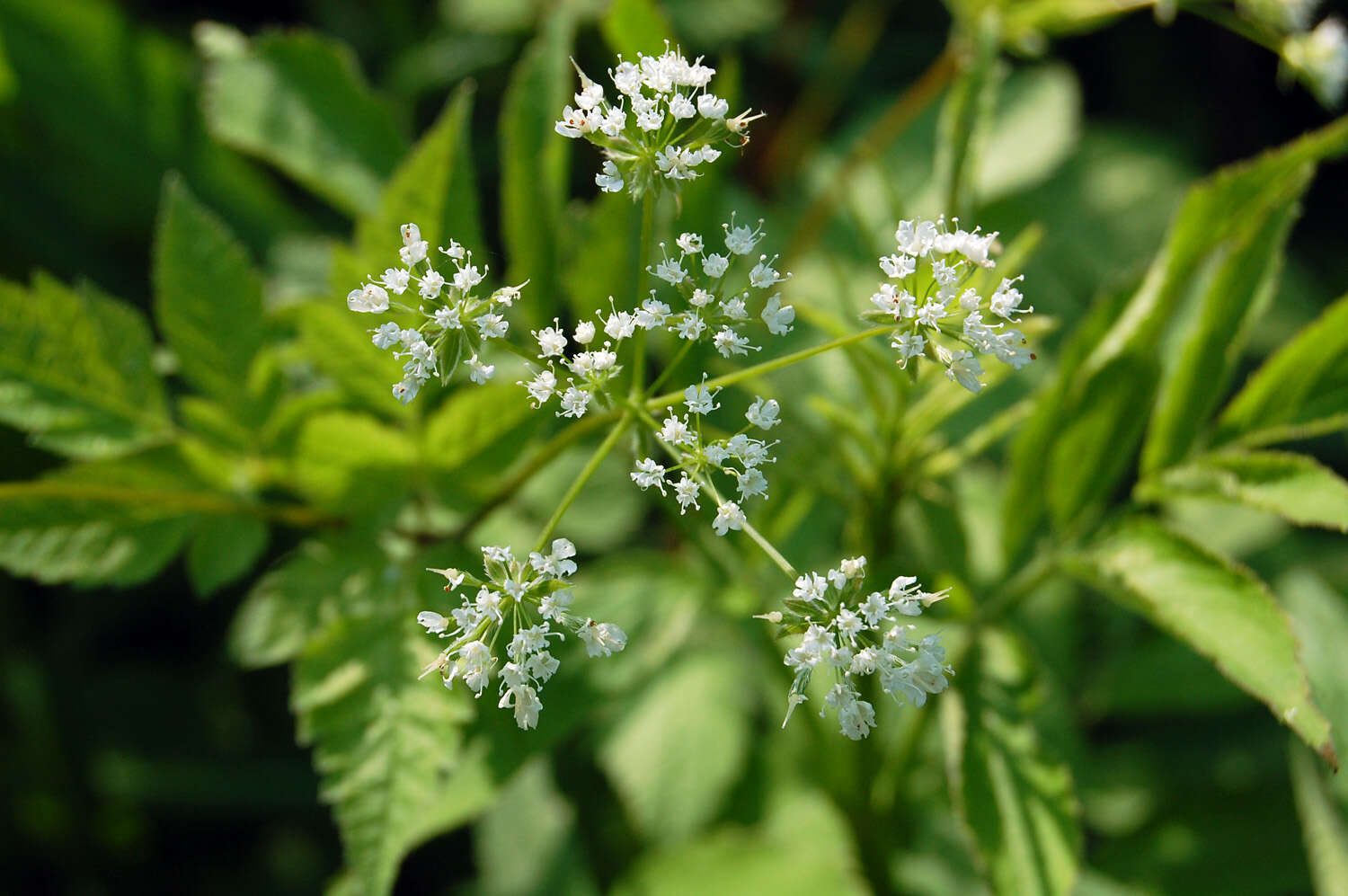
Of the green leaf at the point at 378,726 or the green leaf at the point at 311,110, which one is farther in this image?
the green leaf at the point at 311,110

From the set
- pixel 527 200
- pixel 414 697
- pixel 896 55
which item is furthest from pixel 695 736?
pixel 896 55

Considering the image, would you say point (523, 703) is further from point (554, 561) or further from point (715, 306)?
point (715, 306)

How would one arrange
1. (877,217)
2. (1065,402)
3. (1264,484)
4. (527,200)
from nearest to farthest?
(1264,484) < (1065,402) < (527,200) < (877,217)

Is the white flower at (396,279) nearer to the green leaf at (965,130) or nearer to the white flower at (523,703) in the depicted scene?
the white flower at (523,703)

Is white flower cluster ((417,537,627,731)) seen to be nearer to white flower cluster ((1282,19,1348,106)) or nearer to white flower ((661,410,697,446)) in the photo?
white flower ((661,410,697,446))

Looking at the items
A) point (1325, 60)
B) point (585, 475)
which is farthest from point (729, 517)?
point (1325, 60)

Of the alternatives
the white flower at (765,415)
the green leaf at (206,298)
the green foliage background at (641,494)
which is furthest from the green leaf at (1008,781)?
the green leaf at (206,298)

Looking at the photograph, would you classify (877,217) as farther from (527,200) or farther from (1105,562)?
(1105,562)
